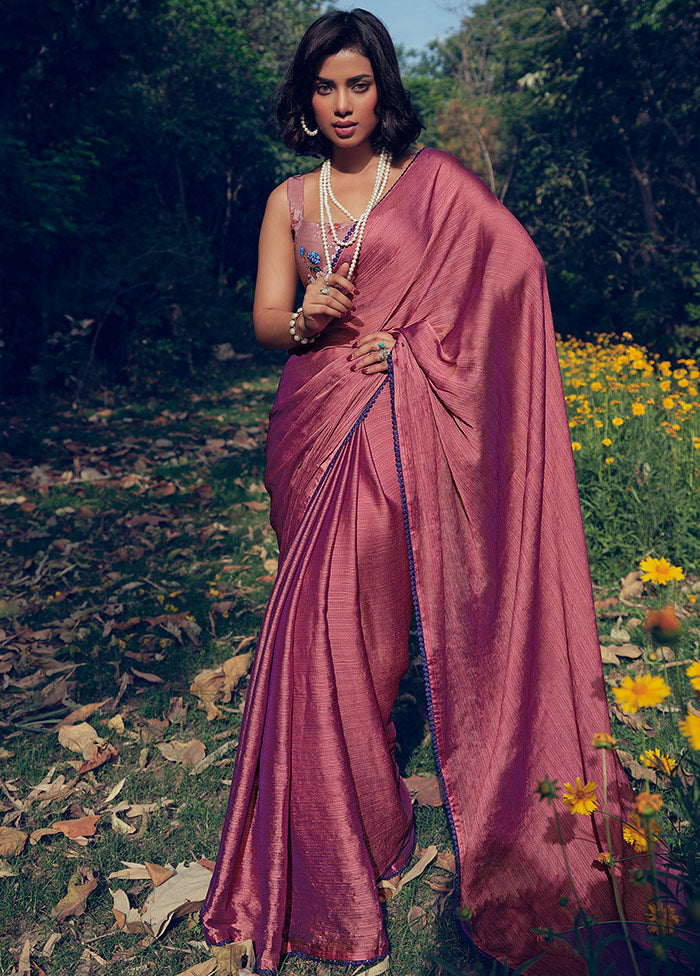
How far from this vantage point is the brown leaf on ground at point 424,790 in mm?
2885

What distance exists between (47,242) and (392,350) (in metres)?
9.51

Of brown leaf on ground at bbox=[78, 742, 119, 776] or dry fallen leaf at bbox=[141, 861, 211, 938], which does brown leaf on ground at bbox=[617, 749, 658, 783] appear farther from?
brown leaf on ground at bbox=[78, 742, 119, 776]

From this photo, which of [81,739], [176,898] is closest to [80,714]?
[81,739]

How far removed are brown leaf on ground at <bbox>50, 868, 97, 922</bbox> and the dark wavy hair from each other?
2388mm

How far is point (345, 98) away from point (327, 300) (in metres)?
0.60

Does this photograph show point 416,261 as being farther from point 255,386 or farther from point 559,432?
point 255,386

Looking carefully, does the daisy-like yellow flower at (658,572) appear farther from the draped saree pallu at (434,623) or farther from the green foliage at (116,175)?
the green foliage at (116,175)

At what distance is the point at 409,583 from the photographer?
2326 mm

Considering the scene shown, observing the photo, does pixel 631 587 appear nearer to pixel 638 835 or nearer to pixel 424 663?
pixel 424 663

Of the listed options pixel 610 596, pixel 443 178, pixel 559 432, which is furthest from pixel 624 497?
pixel 443 178

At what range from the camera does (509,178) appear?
74.5 feet

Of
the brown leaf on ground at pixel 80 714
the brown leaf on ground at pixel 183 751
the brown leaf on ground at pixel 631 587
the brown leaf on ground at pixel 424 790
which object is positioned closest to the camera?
the brown leaf on ground at pixel 424 790

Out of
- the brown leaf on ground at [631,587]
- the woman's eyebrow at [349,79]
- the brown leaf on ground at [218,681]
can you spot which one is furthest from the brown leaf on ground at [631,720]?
the woman's eyebrow at [349,79]

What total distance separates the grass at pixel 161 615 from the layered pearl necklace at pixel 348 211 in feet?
4.28
